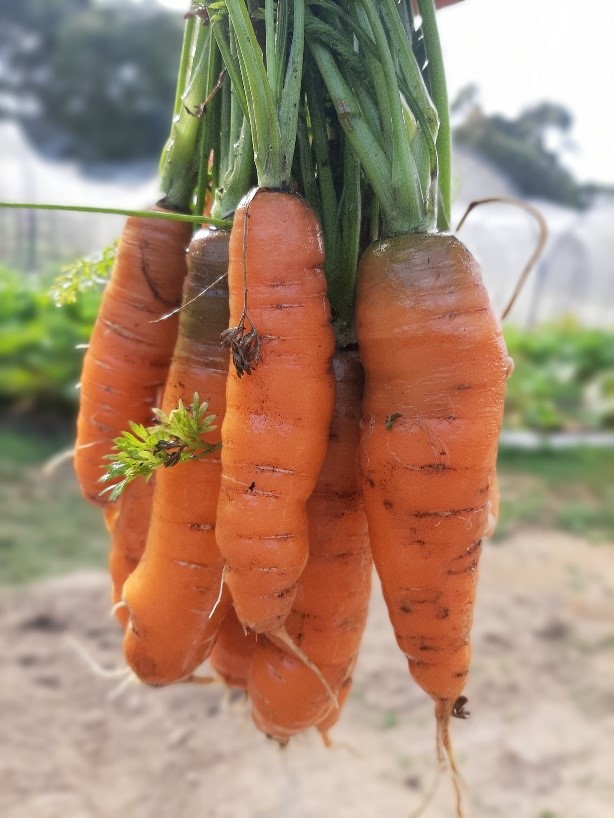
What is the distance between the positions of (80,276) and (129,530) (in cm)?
45

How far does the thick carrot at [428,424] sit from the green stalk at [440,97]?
11 centimetres

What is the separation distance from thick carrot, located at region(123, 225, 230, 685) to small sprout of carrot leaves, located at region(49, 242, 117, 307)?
19cm

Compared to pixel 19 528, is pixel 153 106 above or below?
above

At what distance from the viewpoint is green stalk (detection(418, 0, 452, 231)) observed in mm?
955

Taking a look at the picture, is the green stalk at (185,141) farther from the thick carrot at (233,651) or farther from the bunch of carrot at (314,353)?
the thick carrot at (233,651)

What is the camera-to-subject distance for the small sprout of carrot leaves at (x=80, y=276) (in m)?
1.09

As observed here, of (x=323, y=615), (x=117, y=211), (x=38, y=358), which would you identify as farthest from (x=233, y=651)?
(x=38, y=358)

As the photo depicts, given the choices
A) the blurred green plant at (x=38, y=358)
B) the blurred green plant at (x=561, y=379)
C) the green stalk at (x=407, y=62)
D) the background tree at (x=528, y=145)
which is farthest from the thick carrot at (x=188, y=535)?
the blurred green plant at (x=561, y=379)

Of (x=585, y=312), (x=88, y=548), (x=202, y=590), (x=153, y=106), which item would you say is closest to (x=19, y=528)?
(x=88, y=548)

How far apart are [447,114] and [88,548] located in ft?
10.9

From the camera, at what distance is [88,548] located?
12.4 feet

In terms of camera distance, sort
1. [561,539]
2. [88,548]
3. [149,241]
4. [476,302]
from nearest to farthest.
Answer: [476,302], [149,241], [88,548], [561,539]

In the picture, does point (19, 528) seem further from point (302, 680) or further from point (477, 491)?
point (477, 491)

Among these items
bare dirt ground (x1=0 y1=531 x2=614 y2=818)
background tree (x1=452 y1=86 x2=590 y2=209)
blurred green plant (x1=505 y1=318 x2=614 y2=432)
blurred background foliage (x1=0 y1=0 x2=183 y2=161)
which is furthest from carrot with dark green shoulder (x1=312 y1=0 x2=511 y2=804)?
blurred background foliage (x1=0 y1=0 x2=183 y2=161)
